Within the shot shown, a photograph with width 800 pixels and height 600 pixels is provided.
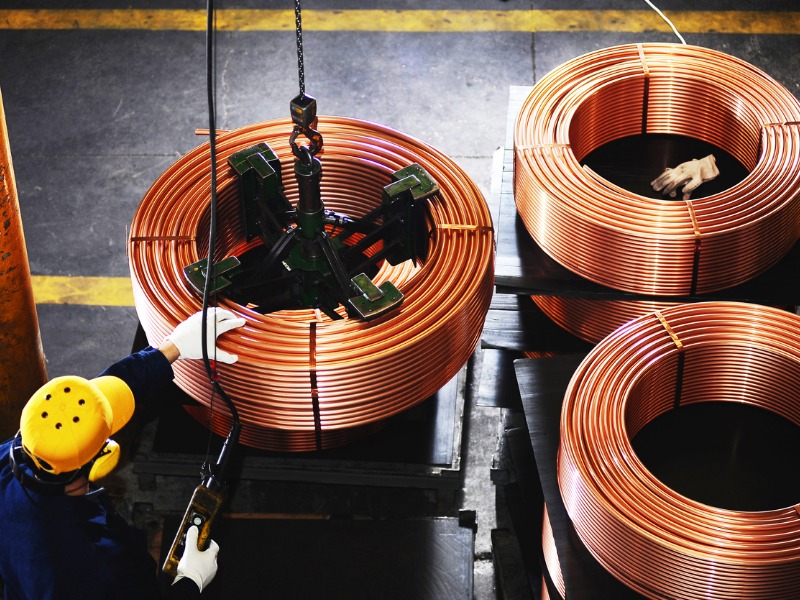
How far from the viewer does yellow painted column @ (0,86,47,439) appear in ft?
18.0

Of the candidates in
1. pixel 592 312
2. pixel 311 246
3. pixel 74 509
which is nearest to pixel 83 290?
pixel 311 246

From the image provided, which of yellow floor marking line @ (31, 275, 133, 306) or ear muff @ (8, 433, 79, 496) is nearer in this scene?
ear muff @ (8, 433, 79, 496)

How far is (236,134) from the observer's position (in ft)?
20.4

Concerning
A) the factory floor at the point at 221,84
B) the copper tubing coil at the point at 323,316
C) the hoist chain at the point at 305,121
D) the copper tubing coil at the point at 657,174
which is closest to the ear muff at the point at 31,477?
the copper tubing coil at the point at 323,316

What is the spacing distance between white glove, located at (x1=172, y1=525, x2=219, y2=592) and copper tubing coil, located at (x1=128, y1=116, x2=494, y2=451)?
0.76 m

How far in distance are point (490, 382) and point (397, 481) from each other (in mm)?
707

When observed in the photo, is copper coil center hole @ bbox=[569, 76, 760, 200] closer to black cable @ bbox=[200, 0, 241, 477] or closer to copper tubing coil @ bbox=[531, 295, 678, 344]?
copper tubing coil @ bbox=[531, 295, 678, 344]

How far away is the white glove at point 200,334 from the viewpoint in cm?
511

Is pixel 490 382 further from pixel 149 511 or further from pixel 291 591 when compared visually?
pixel 149 511

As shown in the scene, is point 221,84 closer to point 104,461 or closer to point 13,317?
point 13,317

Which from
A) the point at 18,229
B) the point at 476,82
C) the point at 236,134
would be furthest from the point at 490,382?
the point at 476,82

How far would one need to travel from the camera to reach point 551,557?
511 centimetres

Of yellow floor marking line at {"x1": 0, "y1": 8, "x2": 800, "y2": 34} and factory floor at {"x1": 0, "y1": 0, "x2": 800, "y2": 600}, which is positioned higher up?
yellow floor marking line at {"x1": 0, "y1": 8, "x2": 800, "y2": 34}

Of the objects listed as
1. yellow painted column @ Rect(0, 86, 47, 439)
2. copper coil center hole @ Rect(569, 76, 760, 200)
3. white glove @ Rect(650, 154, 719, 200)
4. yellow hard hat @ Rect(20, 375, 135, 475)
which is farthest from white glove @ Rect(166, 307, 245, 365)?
white glove @ Rect(650, 154, 719, 200)
